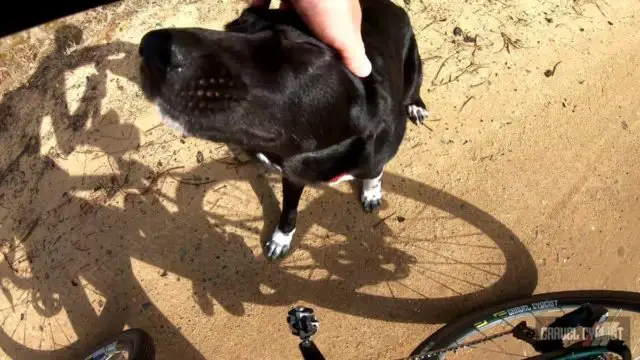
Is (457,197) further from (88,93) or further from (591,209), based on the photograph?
(88,93)

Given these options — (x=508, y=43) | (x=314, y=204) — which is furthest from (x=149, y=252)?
(x=508, y=43)

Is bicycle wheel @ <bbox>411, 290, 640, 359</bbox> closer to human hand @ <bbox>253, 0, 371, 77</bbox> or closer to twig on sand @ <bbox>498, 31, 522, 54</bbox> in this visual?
human hand @ <bbox>253, 0, 371, 77</bbox>

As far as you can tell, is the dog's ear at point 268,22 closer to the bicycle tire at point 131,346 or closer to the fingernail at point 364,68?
the fingernail at point 364,68

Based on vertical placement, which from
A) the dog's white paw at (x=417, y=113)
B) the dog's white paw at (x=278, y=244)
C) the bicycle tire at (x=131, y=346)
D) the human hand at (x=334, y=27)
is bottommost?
the bicycle tire at (x=131, y=346)

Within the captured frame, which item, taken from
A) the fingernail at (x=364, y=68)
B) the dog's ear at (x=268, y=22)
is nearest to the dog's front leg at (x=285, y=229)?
the fingernail at (x=364, y=68)

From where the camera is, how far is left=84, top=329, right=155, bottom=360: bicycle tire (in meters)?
3.07

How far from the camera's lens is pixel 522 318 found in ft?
10.8

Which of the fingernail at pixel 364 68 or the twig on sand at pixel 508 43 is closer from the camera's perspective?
the fingernail at pixel 364 68

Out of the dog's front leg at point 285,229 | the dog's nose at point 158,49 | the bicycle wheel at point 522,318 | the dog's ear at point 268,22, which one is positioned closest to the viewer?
the dog's nose at point 158,49

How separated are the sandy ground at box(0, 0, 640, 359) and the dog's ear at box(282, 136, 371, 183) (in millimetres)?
1222

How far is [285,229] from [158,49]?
6.38 feet

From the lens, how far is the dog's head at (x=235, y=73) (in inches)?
69.6

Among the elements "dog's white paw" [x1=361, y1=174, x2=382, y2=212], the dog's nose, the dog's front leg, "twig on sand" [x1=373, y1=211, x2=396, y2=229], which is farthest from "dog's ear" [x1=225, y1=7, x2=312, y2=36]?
"twig on sand" [x1=373, y1=211, x2=396, y2=229]

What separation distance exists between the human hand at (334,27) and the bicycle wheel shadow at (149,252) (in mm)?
1723
